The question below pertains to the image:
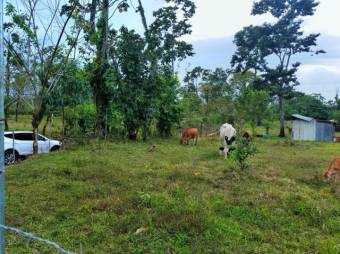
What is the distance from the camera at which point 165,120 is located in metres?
20.6

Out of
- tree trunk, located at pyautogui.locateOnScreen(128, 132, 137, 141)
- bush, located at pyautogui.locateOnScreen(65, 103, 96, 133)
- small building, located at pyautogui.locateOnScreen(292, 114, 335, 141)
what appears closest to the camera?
tree trunk, located at pyautogui.locateOnScreen(128, 132, 137, 141)

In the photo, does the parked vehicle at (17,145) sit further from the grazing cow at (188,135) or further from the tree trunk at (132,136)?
the grazing cow at (188,135)

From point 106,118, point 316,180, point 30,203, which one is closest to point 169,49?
point 106,118

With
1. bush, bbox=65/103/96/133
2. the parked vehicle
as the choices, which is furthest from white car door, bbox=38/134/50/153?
bush, bbox=65/103/96/133

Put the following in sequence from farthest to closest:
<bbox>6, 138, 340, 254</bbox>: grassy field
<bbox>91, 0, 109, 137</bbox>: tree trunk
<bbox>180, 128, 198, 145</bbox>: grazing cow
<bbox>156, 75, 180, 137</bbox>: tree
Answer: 1. <bbox>156, 75, 180, 137</bbox>: tree
2. <bbox>180, 128, 198, 145</bbox>: grazing cow
3. <bbox>91, 0, 109, 137</bbox>: tree trunk
4. <bbox>6, 138, 340, 254</bbox>: grassy field

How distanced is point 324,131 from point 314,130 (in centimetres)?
84

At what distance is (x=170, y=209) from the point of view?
6176mm

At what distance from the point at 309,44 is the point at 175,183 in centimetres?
2869

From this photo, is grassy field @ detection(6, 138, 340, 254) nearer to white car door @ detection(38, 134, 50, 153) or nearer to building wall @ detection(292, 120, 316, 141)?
white car door @ detection(38, 134, 50, 153)

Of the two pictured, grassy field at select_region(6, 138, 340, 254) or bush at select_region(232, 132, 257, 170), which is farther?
bush at select_region(232, 132, 257, 170)

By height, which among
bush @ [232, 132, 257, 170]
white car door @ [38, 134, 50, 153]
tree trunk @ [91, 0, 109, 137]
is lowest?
white car door @ [38, 134, 50, 153]

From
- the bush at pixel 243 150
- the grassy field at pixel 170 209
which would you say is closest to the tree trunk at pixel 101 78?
the grassy field at pixel 170 209

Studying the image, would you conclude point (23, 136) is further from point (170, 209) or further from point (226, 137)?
point (170, 209)

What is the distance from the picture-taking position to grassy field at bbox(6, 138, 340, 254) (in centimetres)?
520
